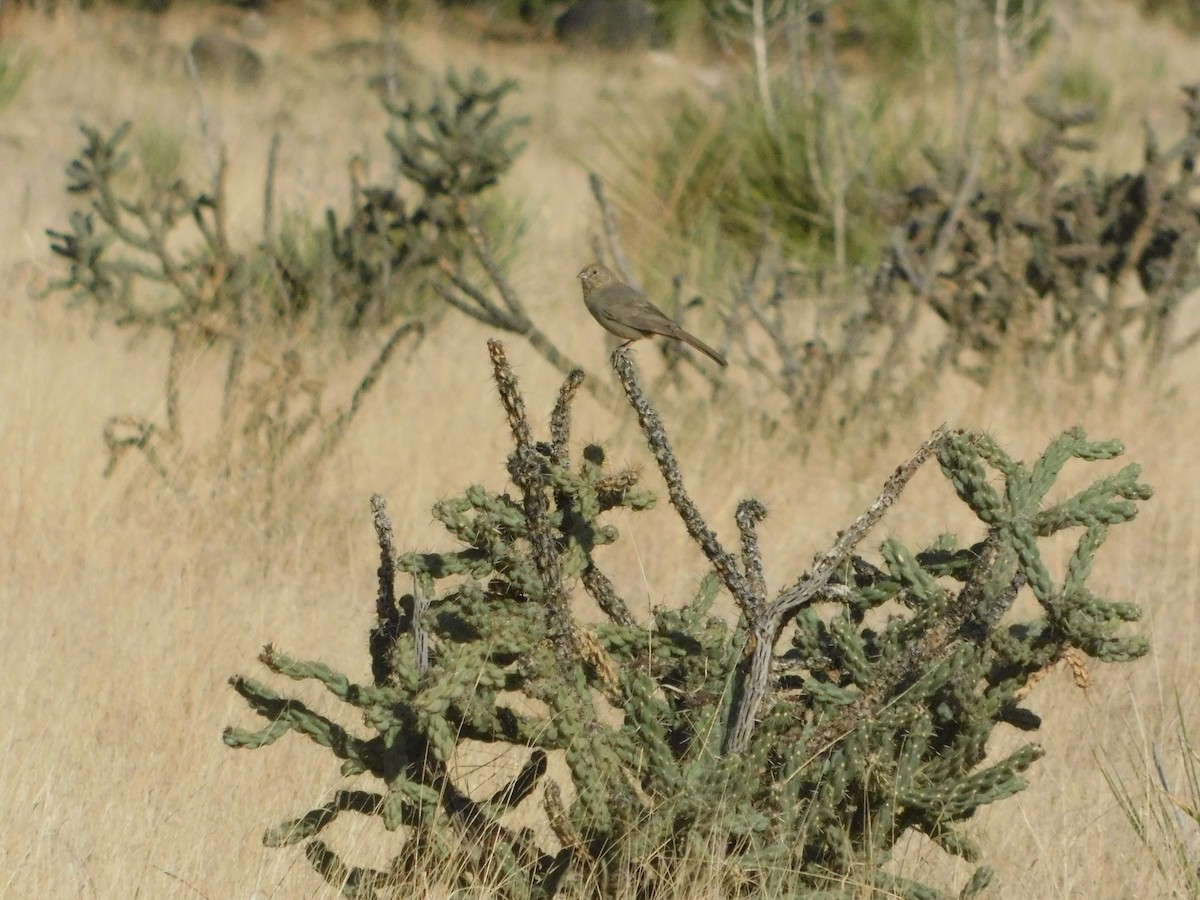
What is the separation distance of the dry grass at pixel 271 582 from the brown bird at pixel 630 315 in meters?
0.44

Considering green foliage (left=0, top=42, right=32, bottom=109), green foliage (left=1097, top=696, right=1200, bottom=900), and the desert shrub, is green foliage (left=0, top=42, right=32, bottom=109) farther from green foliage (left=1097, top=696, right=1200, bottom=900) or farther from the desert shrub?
green foliage (left=1097, top=696, right=1200, bottom=900)

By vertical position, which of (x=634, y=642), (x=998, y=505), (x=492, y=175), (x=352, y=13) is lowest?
(x=634, y=642)

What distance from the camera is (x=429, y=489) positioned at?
5.92 m

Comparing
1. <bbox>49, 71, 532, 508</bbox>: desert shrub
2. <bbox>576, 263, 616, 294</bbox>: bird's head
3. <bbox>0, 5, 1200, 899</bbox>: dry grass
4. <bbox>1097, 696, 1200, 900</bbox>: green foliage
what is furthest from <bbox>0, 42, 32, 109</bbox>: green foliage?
<bbox>1097, 696, 1200, 900</bbox>: green foliage

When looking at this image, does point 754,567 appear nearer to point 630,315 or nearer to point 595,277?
point 630,315

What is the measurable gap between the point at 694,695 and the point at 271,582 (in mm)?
2313

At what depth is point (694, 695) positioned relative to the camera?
3078mm

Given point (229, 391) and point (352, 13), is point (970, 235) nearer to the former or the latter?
point (229, 391)

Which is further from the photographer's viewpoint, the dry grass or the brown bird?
the brown bird

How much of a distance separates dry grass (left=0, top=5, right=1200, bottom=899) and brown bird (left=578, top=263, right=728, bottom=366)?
1.43 feet

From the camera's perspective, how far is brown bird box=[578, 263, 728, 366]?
5.24 metres

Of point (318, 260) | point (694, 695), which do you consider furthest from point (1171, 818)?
point (318, 260)

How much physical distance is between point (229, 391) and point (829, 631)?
3361 millimetres

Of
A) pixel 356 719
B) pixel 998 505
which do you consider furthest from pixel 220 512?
pixel 998 505
